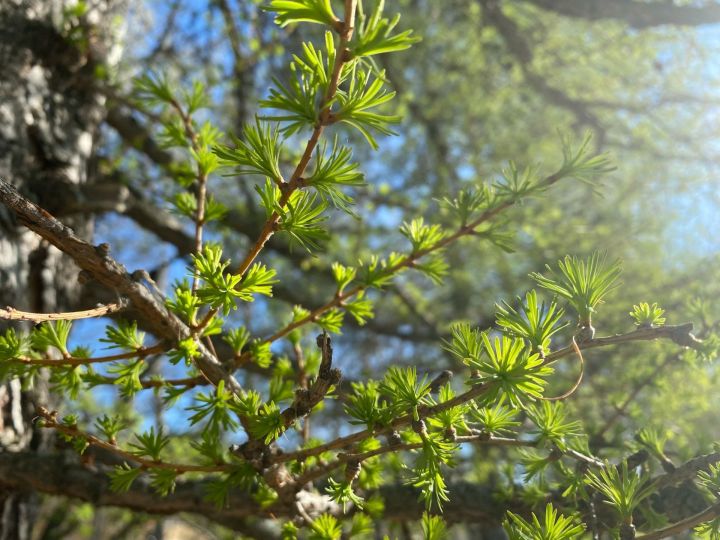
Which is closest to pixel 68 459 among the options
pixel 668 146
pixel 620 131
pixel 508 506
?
pixel 508 506

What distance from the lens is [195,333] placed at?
88cm

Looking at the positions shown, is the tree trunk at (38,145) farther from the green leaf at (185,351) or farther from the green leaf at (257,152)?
the green leaf at (257,152)

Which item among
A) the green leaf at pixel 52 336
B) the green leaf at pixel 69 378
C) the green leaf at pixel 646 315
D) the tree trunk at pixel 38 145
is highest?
the tree trunk at pixel 38 145

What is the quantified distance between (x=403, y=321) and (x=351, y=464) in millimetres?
2777

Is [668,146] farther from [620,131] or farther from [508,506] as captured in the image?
[508,506]

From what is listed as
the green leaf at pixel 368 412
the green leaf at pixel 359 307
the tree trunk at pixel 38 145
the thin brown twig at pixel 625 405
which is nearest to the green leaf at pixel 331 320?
the green leaf at pixel 359 307

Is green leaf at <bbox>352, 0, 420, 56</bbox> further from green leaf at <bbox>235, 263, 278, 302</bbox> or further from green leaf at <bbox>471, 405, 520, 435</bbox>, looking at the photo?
green leaf at <bbox>471, 405, 520, 435</bbox>

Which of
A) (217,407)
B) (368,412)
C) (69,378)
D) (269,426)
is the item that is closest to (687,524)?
(368,412)

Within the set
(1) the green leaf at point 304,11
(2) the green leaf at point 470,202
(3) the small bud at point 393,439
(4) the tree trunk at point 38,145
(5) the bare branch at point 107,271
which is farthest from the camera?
(4) the tree trunk at point 38,145

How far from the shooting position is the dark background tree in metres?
1.49

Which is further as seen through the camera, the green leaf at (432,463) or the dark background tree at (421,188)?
the dark background tree at (421,188)

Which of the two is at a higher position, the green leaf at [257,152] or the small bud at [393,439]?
Result: the green leaf at [257,152]

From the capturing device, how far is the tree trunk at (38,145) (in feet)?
4.81

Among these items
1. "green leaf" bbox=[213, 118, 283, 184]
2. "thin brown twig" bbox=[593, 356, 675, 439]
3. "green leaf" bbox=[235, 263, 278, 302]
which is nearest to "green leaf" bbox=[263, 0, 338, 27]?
"green leaf" bbox=[213, 118, 283, 184]
